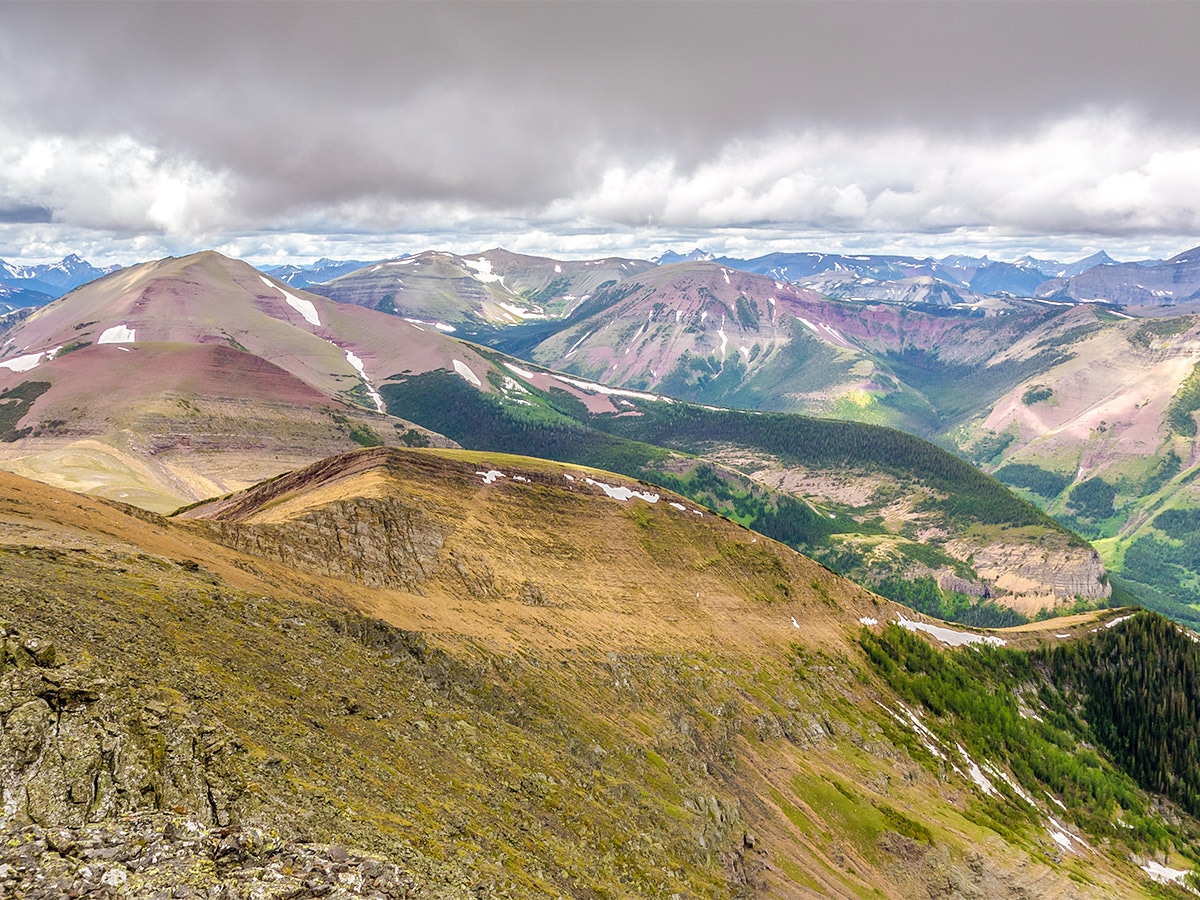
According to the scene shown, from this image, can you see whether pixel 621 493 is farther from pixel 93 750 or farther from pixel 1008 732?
pixel 93 750

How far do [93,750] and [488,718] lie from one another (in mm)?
30783

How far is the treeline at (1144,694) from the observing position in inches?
5635

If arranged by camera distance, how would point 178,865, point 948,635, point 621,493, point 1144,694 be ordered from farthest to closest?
point 1144,694 → point 948,635 → point 621,493 → point 178,865

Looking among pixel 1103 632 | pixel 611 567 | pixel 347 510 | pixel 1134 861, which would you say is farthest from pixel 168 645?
pixel 1103 632

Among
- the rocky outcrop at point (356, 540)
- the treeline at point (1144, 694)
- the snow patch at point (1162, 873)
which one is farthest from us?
the treeline at point (1144, 694)

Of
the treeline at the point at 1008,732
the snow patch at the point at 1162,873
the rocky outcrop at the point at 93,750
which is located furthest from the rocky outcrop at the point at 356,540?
the snow patch at the point at 1162,873

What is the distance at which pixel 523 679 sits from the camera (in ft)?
210

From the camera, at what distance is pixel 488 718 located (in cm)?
5366

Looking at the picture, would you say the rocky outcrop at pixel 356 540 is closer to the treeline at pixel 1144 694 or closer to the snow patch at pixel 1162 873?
the snow patch at pixel 1162 873

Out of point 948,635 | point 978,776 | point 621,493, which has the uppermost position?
point 621,493

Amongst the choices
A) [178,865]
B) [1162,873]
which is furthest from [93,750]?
[1162,873]

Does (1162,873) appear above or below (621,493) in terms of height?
below

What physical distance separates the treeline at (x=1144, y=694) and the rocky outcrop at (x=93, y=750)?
181800mm

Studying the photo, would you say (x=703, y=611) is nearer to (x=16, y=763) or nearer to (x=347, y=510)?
(x=347, y=510)
